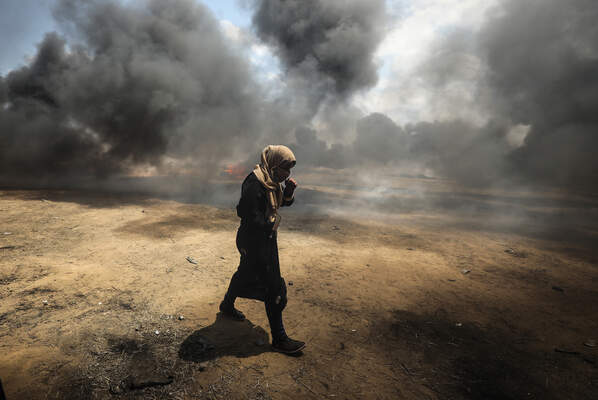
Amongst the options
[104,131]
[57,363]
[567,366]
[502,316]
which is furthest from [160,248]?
[104,131]

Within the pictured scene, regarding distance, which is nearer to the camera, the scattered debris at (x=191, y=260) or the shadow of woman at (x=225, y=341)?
Result: the shadow of woman at (x=225, y=341)

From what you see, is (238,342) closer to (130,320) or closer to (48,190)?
(130,320)

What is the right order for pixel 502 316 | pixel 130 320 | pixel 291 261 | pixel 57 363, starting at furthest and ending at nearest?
pixel 291 261, pixel 502 316, pixel 130 320, pixel 57 363

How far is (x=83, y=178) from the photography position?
15.2 metres

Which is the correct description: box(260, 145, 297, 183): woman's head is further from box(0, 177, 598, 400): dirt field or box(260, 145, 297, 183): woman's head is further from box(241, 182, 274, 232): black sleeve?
box(0, 177, 598, 400): dirt field

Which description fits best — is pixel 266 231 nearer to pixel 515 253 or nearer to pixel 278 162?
pixel 278 162

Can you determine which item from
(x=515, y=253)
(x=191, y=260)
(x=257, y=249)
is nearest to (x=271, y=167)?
(x=257, y=249)

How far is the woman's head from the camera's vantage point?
2.82 metres

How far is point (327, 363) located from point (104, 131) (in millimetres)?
15853

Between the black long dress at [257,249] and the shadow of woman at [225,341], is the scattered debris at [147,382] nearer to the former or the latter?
the shadow of woman at [225,341]

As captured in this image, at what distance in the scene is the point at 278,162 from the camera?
2.83 metres

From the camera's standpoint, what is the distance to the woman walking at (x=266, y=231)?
8.97ft

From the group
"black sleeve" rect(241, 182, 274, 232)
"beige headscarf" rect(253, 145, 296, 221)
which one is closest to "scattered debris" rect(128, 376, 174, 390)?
Answer: "black sleeve" rect(241, 182, 274, 232)

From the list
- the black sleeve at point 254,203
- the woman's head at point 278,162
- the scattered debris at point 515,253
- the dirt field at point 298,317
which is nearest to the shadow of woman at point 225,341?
the dirt field at point 298,317
